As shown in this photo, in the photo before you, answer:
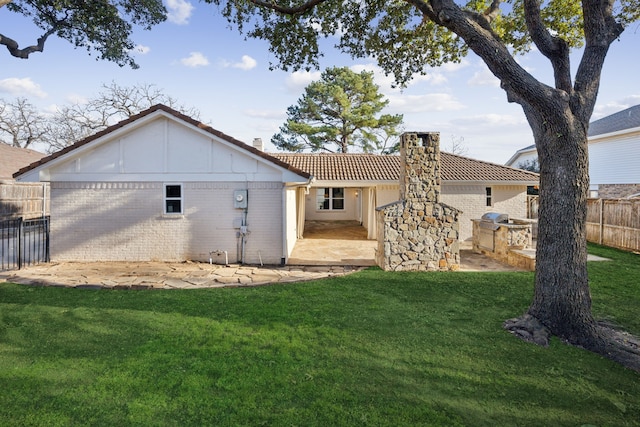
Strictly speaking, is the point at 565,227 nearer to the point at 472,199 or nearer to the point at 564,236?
the point at 564,236

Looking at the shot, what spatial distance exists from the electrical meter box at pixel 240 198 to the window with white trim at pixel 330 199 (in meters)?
14.2

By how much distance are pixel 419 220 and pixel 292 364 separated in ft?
22.4

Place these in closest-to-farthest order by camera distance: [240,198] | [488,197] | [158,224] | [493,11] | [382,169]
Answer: [493,11] → [240,198] → [158,224] → [488,197] → [382,169]

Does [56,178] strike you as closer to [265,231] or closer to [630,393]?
[265,231]

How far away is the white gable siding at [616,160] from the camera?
20547mm

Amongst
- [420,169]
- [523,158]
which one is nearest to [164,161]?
[420,169]

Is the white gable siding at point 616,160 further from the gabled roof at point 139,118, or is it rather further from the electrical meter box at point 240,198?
the electrical meter box at point 240,198

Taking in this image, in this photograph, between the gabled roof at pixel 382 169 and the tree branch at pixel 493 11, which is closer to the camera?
the tree branch at pixel 493 11

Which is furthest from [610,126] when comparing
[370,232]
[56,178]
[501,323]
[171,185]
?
[56,178]

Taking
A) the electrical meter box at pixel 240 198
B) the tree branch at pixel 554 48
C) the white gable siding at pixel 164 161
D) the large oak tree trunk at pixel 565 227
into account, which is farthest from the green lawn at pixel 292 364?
the white gable siding at pixel 164 161

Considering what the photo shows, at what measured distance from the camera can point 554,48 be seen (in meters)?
6.09

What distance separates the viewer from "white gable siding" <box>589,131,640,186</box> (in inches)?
809

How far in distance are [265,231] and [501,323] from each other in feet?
23.6

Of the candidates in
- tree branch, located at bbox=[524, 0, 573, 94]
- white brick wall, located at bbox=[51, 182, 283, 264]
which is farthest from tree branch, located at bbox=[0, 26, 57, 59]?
tree branch, located at bbox=[524, 0, 573, 94]
